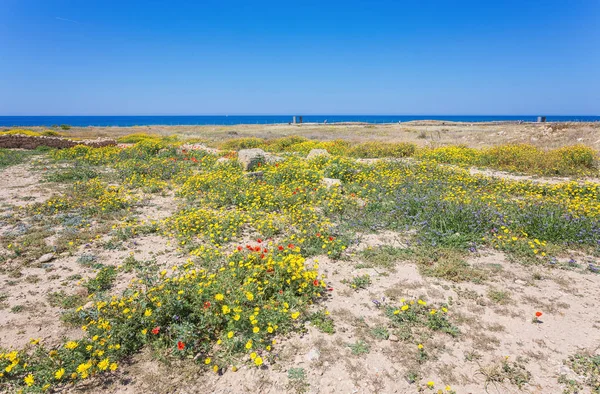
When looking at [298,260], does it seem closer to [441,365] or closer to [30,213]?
[441,365]

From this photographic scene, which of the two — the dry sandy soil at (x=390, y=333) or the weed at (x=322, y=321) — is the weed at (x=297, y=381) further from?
the weed at (x=322, y=321)

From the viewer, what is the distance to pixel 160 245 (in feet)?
23.3

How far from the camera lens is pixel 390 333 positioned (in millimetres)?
4289

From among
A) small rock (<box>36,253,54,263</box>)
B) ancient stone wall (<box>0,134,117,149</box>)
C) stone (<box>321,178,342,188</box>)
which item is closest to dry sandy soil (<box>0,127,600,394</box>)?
small rock (<box>36,253,54,263</box>)

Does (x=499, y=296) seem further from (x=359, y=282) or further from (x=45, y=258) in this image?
(x=45, y=258)

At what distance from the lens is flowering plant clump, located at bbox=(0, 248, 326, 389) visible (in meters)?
3.68

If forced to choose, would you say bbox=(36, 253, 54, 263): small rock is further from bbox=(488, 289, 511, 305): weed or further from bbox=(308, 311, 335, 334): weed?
bbox=(488, 289, 511, 305): weed

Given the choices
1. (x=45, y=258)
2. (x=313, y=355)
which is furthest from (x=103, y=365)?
(x=45, y=258)

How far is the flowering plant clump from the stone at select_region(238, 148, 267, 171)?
919cm

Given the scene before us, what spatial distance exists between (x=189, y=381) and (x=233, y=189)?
696 cm

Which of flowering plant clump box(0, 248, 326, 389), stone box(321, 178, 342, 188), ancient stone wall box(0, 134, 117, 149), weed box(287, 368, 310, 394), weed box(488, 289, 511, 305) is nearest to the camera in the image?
weed box(287, 368, 310, 394)

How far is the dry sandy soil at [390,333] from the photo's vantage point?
11.8 feet

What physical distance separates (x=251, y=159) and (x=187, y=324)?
1045 cm

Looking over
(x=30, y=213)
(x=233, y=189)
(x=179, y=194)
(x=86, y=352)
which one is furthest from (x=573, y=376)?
(x=30, y=213)
